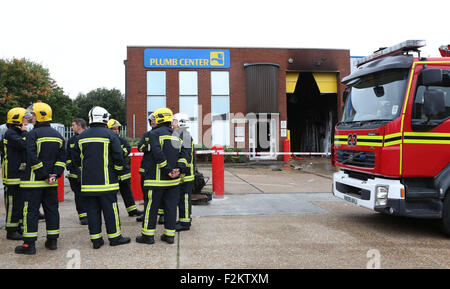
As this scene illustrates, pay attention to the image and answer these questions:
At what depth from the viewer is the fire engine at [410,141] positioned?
5.09 metres

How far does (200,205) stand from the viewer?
7734 millimetres

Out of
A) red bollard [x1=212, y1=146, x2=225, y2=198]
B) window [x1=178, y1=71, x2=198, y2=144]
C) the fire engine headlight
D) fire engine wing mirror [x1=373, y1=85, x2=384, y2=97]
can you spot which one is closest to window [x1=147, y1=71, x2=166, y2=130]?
window [x1=178, y1=71, x2=198, y2=144]

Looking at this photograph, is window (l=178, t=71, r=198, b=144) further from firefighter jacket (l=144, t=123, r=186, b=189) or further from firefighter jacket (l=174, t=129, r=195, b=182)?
firefighter jacket (l=144, t=123, r=186, b=189)

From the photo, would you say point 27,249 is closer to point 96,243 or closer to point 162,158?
point 96,243

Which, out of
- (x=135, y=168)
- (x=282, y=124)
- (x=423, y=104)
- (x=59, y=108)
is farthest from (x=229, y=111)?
(x=59, y=108)

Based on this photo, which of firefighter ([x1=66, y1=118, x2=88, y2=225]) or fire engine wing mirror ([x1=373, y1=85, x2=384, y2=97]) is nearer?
fire engine wing mirror ([x1=373, y1=85, x2=384, y2=97])

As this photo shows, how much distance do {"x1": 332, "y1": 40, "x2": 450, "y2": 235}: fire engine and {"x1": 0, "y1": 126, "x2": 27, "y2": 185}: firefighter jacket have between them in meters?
5.18

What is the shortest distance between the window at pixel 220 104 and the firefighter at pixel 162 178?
15691 millimetres

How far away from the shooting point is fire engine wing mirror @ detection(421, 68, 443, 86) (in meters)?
4.99

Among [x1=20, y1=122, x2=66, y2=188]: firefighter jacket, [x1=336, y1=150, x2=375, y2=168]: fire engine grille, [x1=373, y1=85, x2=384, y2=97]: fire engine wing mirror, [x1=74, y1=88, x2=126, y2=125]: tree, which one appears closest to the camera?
[x1=20, y1=122, x2=66, y2=188]: firefighter jacket

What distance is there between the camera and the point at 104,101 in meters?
62.2

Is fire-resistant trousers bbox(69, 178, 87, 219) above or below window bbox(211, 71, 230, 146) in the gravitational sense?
below

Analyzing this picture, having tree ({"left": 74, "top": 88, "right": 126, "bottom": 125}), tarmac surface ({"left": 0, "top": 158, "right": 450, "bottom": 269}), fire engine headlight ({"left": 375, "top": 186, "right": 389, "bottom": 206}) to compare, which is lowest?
tarmac surface ({"left": 0, "top": 158, "right": 450, "bottom": 269})

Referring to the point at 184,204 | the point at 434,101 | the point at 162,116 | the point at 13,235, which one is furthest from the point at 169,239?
the point at 434,101
